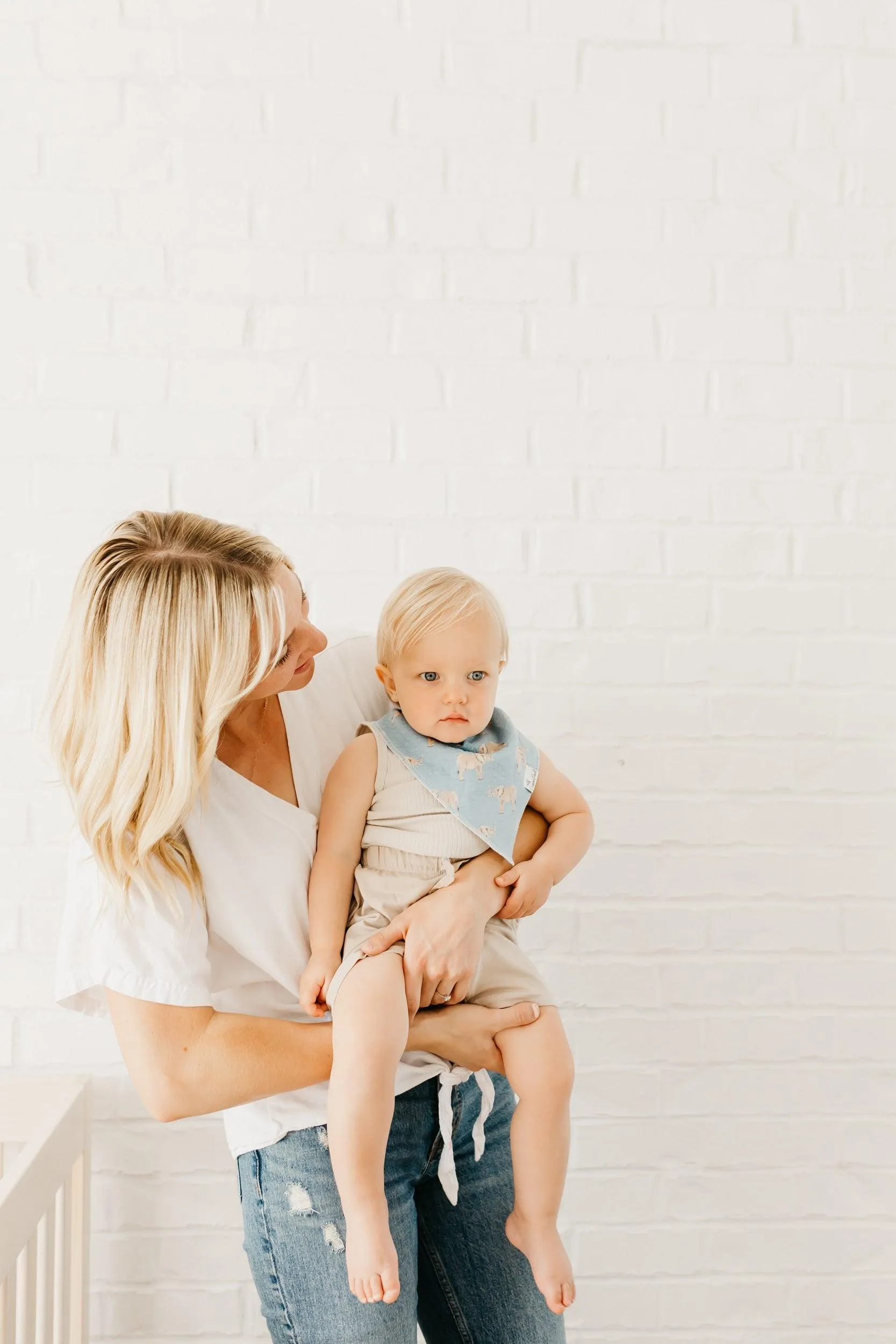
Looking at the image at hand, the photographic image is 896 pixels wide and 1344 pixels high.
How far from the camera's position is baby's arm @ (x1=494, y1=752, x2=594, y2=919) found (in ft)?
4.23

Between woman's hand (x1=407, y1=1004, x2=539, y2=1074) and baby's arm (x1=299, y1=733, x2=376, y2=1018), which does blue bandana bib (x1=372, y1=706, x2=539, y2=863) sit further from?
woman's hand (x1=407, y1=1004, x2=539, y2=1074)

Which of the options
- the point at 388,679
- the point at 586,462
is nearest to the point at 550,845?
the point at 388,679

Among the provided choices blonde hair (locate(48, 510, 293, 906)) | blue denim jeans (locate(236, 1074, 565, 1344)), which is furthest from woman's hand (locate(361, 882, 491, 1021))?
blonde hair (locate(48, 510, 293, 906))

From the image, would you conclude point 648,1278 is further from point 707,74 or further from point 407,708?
point 707,74

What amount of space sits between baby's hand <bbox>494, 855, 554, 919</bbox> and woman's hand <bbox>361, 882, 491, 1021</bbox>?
6cm

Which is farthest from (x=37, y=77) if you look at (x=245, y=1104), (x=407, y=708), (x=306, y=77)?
(x=245, y=1104)

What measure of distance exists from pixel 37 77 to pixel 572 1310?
220cm

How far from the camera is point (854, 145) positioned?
179cm

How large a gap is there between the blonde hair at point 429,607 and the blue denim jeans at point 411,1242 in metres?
0.54

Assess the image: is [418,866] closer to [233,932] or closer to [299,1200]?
[233,932]

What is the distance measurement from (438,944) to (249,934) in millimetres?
221

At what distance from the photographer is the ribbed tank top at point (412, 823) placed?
1285 mm

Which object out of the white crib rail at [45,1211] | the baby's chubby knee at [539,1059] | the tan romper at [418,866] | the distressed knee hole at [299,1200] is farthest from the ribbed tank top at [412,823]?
the white crib rail at [45,1211]

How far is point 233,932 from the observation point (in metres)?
1.21
